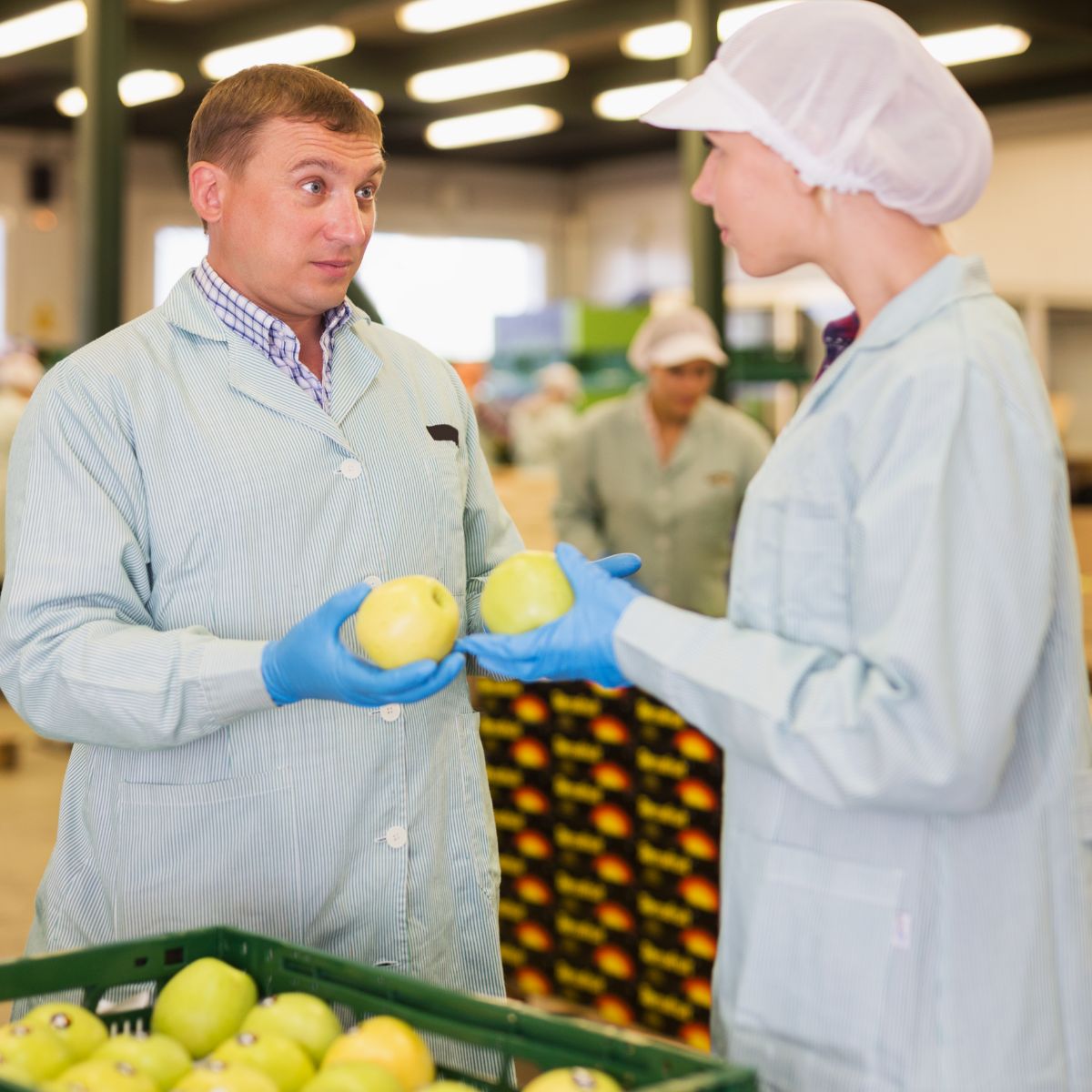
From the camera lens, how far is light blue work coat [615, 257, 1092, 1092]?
1344mm

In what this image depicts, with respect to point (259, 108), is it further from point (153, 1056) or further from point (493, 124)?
point (493, 124)

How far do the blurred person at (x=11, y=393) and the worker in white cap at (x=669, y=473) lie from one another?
455 cm

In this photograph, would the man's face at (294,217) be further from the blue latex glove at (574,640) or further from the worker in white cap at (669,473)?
the worker in white cap at (669,473)

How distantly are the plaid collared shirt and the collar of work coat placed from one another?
0.6 inches

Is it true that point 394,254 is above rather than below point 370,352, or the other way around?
above

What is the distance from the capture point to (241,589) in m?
1.92

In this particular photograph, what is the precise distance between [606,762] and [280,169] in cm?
238

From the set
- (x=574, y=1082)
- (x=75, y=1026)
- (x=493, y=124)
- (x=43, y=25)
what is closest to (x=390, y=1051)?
(x=574, y=1082)

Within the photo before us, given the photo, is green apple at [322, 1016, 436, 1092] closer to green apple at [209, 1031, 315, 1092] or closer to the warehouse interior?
green apple at [209, 1031, 315, 1092]

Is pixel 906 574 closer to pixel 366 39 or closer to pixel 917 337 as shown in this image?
pixel 917 337

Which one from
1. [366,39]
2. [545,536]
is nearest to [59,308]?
[366,39]

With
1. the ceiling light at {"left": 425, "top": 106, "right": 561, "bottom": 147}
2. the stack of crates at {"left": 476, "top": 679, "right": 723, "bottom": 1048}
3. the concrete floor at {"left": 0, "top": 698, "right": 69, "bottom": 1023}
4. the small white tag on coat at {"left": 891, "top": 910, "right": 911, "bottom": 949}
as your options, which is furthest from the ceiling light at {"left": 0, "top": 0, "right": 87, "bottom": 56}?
the small white tag on coat at {"left": 891, "top": 910, "right": 911, "bottom": 949}

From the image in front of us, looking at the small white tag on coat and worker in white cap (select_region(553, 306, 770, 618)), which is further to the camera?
worker in white cap (select_region(553, 306, 770, 618))

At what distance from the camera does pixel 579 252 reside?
739 inches
